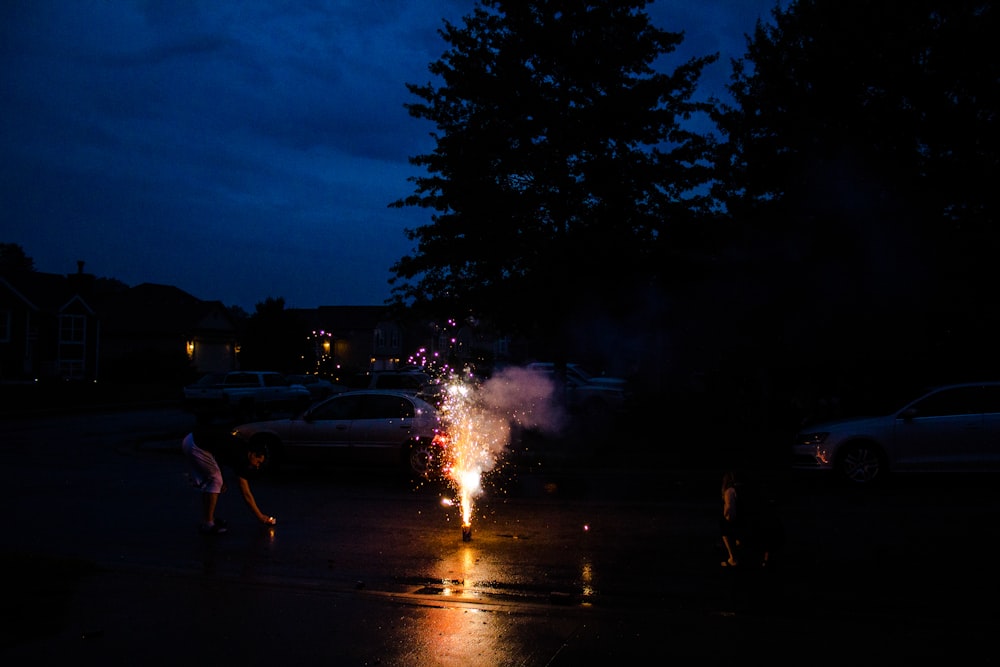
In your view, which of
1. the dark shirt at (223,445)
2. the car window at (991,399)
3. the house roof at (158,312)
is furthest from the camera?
the house roof at (158,312)

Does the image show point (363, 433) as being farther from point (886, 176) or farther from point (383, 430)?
point (886, 176)

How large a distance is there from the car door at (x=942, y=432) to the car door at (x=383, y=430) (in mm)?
7623

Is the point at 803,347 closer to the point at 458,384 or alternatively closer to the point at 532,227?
the point at 532,227

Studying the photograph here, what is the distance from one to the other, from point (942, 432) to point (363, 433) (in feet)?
29.3

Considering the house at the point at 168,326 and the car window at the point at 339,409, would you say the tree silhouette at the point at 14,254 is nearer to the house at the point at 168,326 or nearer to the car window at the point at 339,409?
the house at the point at 168,326

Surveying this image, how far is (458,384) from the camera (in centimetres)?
2197

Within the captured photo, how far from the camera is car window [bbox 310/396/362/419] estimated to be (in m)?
14.3

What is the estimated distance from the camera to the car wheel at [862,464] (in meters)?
12.2

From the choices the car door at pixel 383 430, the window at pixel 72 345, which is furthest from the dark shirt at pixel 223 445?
the window at pixel 72 345

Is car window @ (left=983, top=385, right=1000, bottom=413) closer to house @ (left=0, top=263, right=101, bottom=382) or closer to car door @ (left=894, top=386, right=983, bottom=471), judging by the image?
car door @ (left=894, top=386, right=983, bottom=471)

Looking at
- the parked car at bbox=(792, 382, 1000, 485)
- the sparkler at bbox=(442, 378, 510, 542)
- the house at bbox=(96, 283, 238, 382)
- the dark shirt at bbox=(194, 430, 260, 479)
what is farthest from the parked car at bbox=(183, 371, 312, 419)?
the house at bbox=(96, 283, 238, 382)

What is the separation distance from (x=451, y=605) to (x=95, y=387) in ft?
130

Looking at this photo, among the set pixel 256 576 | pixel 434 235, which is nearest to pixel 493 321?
pixel 434 235

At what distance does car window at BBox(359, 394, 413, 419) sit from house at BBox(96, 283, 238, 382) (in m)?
43.9
